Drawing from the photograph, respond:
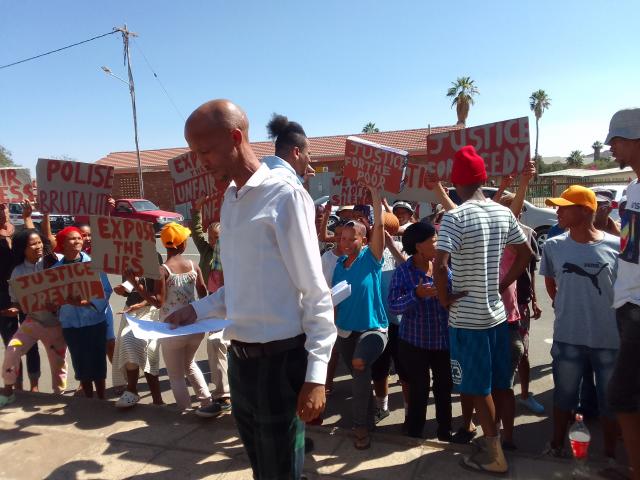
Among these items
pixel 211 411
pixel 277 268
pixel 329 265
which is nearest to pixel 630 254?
pixel 277 268

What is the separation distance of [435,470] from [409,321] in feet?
3.18

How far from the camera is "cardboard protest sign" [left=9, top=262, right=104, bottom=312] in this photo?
13.2ft

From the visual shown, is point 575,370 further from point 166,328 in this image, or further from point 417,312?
point 166,328

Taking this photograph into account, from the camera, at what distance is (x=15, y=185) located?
5.14m

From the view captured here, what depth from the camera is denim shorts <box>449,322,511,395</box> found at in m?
2.89

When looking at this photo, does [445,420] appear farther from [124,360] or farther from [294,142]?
[124,360]

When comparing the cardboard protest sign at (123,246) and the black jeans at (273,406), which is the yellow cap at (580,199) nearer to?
the black jeans at (273,406)

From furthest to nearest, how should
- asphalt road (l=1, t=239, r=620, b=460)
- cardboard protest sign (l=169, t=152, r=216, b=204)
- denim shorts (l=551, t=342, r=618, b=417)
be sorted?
cardboard protest sign (l=169, t=152, r=216, b=204)
asphalt road (l=1, t=239, r=620, b=460)
denim shorts (l=551, t=342, r=618, b=417)

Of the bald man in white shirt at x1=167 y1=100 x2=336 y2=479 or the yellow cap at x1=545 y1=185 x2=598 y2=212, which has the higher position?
the yellow cap at x1=545 y1=185 x2=598 y2=212

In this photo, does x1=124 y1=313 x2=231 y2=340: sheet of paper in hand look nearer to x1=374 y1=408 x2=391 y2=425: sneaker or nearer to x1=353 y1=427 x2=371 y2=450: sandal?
x1=353 y1=427 x2=371 y2=450: sandal

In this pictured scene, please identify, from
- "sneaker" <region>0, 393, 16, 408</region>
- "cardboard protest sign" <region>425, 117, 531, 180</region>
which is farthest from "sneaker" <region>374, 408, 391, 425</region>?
"sneaker" <region>0, 393, 16, 408</region>

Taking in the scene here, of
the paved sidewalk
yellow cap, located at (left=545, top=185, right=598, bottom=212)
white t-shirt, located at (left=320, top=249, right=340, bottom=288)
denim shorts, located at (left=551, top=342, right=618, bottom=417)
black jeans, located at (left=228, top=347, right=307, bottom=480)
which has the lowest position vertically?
the paved sidewalk

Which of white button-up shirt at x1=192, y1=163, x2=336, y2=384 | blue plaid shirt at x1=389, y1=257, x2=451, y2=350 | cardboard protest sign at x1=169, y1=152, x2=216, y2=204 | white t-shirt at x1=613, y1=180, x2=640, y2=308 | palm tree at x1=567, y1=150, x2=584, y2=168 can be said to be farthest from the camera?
palm tree at x1=567, y1=150, x2=584, y2=168

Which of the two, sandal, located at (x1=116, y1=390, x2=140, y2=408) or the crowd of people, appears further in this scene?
sandal, located at (x1=116, y1=390, x2=140, y2=408)
